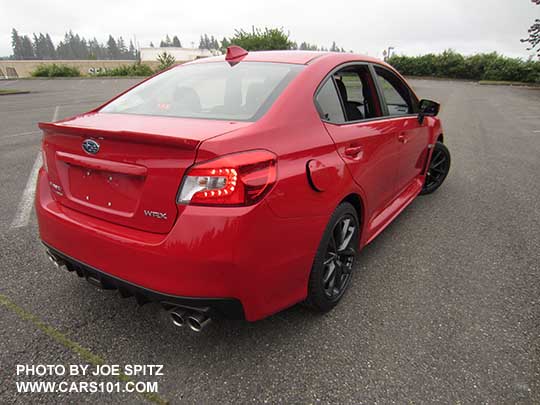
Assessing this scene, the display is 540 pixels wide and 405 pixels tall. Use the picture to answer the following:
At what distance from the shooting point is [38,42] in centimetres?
11806

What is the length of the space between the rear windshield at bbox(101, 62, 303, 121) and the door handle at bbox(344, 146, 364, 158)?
54 centimetres

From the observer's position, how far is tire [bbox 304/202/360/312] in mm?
2018

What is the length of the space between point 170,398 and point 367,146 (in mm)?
1839

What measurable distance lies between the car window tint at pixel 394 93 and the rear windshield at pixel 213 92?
115 centimetres

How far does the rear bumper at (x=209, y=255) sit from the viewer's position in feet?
4.99

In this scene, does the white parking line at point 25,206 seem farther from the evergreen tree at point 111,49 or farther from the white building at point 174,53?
the evergreen tree at point 111,49

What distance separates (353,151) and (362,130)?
0.23m

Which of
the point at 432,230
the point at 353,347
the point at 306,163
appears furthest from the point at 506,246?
the point at 306,163

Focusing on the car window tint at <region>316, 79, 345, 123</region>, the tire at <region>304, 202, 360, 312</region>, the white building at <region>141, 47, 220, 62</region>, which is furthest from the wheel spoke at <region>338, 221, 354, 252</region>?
the white building at <region>141, 47, 220, 62</region>

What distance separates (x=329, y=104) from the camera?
7.22 ft

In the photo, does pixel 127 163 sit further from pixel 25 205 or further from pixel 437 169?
pixel 437 169

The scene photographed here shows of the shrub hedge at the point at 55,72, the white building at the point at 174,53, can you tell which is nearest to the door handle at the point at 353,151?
the shrub hedge at the point at 55,72

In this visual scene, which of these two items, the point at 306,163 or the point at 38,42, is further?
the point at 38,42

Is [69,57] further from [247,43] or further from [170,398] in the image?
[170,398]
